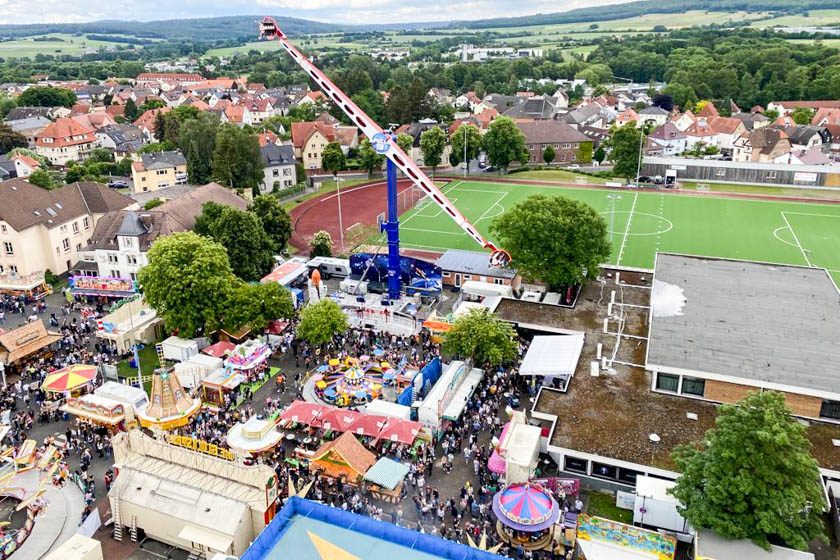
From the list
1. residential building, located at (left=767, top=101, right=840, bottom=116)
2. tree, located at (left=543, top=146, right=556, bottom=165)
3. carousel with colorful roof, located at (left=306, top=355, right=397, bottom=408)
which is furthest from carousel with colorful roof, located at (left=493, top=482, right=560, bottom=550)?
residential building, located at (left=767, top=101, right=840, bottom=116)

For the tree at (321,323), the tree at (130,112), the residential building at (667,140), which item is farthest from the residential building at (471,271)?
the tree at (130,112)

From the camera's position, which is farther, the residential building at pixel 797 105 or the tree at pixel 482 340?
the residential building at pixel 797 105

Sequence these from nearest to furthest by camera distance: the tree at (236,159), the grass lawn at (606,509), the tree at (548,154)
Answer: the grass lawn at (606,509), the tree at (236,159), the tree at (548,154)

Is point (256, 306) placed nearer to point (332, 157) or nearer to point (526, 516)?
point (526, 516)

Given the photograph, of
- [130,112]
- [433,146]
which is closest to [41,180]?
[433,146]

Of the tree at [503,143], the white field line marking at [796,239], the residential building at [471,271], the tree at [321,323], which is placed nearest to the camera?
the tree at [321,323]

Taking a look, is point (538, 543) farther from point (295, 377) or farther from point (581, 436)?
point (295, 377)

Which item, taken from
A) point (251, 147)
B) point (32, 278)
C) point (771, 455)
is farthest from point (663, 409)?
point (251, 147)

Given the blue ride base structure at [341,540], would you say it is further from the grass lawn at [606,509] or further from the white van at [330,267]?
the white van at [330,267]
